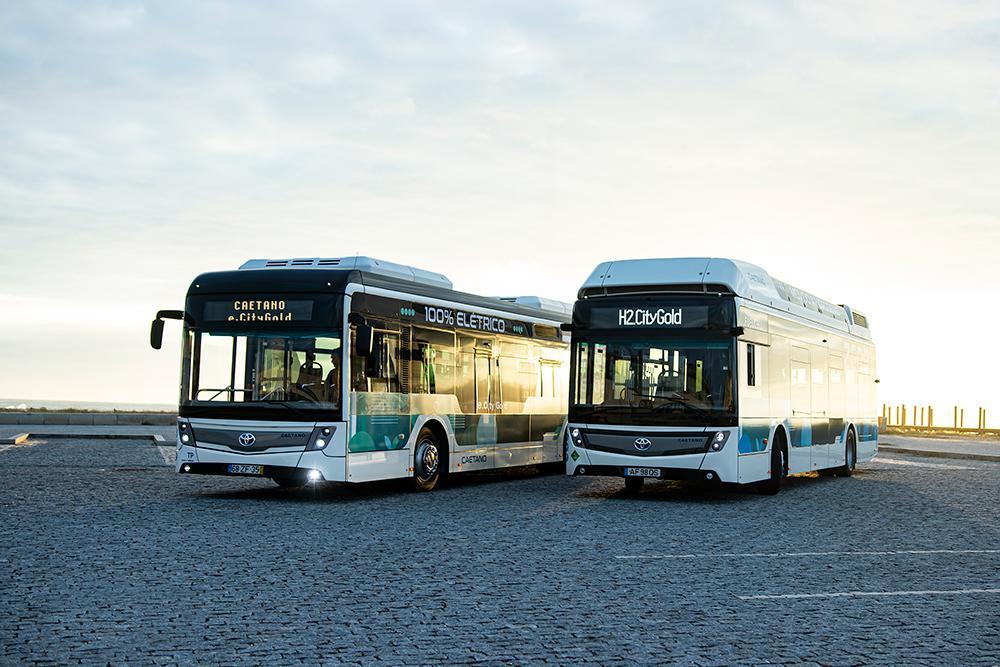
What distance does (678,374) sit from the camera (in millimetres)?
17188

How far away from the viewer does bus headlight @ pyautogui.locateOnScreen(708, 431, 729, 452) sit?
16781 millimetres

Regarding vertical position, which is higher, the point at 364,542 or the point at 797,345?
the point at 797,345

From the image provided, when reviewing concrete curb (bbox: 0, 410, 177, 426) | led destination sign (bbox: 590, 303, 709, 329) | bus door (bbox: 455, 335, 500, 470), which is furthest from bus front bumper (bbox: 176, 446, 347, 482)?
concrete curb (bbox: 0, 410, 177, 426)

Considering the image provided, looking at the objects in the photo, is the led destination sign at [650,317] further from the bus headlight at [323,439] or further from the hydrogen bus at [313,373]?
the bus headlight at [323,439]

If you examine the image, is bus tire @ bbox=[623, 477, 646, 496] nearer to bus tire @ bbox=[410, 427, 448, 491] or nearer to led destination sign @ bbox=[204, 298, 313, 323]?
bus tire @ bbox=[410, 427, 448, 491]

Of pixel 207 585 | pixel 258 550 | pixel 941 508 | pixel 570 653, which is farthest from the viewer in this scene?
pixel 941 508

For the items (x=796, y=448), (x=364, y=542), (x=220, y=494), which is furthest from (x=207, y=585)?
(x=796, y=448)

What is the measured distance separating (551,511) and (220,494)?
5.04m

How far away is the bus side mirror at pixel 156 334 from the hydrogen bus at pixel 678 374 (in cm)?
575

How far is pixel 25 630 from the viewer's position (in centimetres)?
742

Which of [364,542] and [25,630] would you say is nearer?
[25,630]

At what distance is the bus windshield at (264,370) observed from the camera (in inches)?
635

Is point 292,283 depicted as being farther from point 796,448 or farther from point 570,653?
point 570,653

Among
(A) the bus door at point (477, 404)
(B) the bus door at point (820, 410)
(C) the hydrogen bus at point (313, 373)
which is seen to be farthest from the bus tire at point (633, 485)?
(B) the bus door at point (820, 410)
